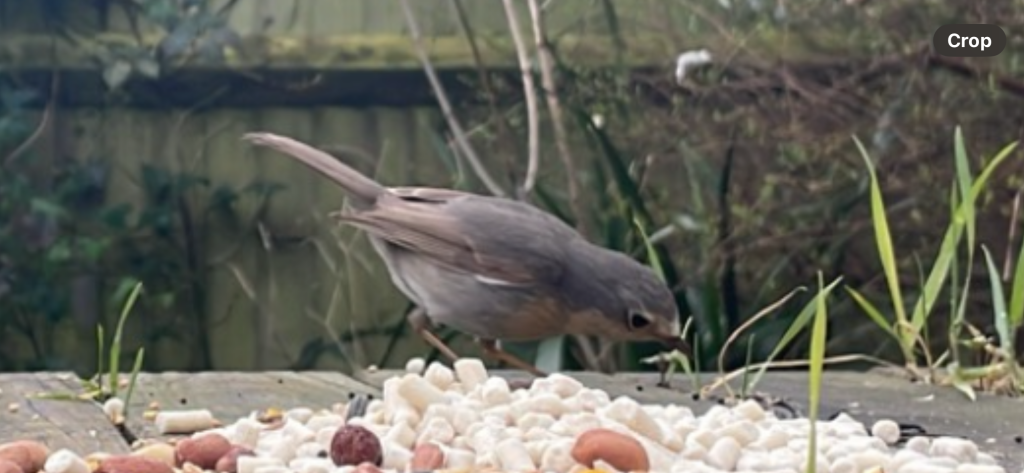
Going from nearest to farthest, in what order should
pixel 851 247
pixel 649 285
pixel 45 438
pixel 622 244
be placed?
pixel 45 438, pixel 649 285, pixel 622 244, pixel 851 247

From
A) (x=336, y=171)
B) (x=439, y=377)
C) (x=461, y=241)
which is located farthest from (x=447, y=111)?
(x=439, y=377)

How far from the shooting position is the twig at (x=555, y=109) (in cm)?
391

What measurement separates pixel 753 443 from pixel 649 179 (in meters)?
2.58

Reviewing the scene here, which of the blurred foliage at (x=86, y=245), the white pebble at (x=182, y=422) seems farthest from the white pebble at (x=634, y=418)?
the blurred foliage at (x=86, y=245)

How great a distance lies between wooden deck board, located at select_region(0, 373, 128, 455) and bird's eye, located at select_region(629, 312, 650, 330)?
0.79 m

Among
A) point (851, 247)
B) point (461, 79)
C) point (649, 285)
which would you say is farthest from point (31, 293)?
point (649, 285)

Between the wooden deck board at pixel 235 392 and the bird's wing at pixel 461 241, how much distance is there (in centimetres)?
39

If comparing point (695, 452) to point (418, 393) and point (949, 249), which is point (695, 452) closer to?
point (418, 393)

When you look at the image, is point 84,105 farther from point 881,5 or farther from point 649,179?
point 881,5

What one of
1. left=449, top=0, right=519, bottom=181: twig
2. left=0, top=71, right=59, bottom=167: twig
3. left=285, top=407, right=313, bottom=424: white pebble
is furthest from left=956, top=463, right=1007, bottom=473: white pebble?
left=0, top=71, right=59, bottom=167: twig

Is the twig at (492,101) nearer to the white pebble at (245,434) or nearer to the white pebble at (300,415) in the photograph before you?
the white pebble at (300,415)

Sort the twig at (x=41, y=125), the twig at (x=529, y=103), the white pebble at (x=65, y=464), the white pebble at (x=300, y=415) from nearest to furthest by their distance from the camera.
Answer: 1. the white pebble at (x=65, y=464)
2. the white pebble at (x=300, y=415)
3. the twig at (x=529, y=103)
4. the twig at (x=41, y=125)

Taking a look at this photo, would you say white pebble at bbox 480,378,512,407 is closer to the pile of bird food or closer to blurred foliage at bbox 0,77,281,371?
the pile of bird food

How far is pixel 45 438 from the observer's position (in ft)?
5.18
